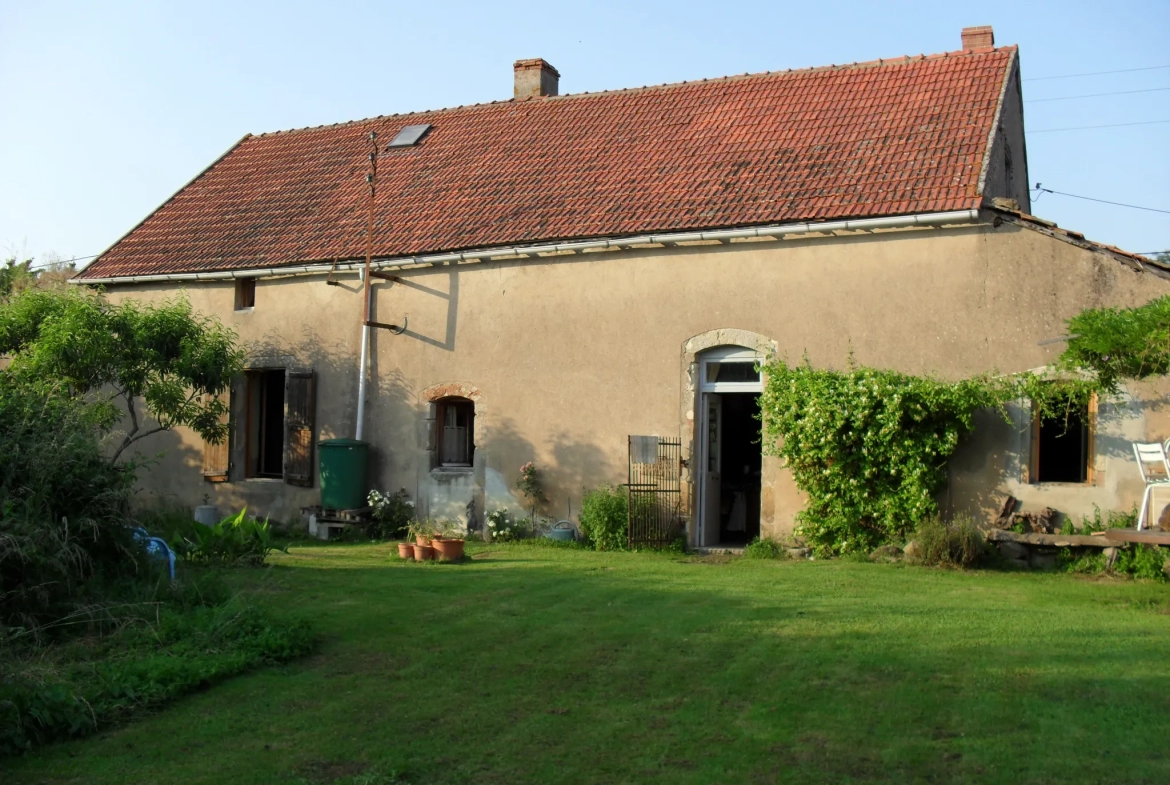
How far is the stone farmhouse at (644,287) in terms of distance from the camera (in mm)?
11531

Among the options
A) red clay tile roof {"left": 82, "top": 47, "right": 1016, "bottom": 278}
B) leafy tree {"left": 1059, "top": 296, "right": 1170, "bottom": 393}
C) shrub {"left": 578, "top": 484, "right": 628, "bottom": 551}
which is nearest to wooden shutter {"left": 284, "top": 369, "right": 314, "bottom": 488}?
red clay tile roof {"left": 82, "top": 47, "right": 1016, "bottom": 278}

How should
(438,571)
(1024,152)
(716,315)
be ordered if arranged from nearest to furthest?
(438,571)
(716,315)
(1024,152)

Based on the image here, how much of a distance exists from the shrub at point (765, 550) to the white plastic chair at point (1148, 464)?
371 cm

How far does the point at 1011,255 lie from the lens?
37.4 ft

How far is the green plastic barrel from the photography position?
14.5 metres

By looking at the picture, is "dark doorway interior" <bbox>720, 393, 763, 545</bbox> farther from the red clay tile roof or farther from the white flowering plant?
the red clay tile roof

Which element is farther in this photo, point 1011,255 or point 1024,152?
point 1024,152

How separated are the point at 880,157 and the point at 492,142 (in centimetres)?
652

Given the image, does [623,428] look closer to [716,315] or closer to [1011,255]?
[716,315]

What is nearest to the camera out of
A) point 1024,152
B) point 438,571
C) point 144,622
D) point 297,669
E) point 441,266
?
point 297,669

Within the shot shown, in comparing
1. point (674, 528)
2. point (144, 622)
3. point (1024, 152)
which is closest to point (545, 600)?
point (144, 622)

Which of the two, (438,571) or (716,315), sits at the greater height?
(716,315)

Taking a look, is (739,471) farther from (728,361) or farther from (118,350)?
(118,350)

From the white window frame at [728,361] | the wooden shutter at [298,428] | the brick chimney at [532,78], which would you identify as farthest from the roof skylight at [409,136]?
the white window frame at [728,361]
